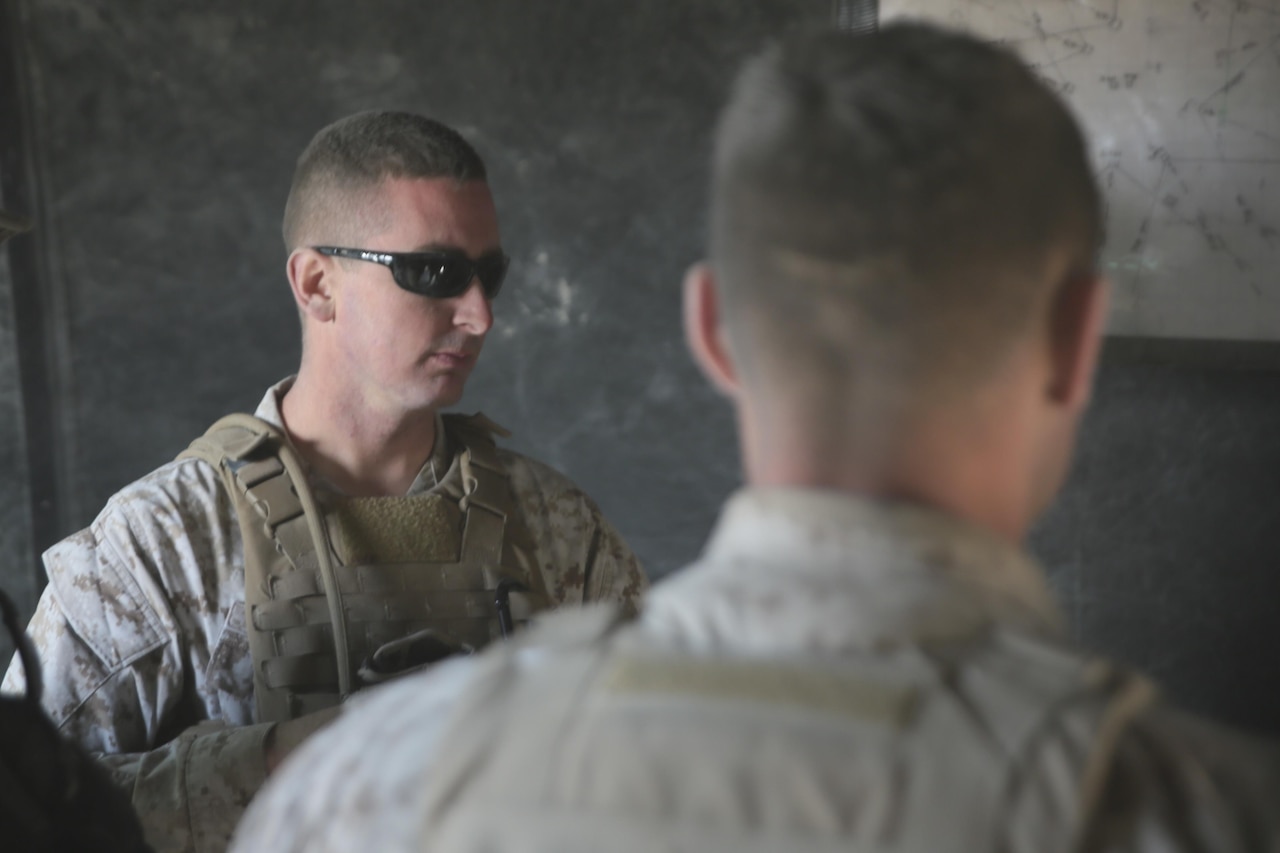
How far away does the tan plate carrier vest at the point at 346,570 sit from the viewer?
4.47 feet

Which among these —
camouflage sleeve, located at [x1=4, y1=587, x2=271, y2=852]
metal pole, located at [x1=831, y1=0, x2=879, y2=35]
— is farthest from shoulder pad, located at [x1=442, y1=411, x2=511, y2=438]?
metal pole, located at [x1=831, y1=0, x2=879, y2=35]

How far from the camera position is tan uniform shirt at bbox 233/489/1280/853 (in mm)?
485

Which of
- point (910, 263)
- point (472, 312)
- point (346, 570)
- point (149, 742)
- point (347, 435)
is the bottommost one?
point (149, 742)

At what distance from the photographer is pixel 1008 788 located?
48 centimetres

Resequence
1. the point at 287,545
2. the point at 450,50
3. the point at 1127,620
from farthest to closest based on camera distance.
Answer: the point at 450,50
the point at 1127,620
the point at 287,545

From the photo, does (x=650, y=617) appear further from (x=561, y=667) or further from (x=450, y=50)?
(x=450, y=50)

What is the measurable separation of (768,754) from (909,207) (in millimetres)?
258

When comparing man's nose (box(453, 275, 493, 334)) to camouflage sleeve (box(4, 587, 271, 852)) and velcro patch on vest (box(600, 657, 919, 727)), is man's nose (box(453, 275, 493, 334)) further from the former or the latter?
velcro patch on vest (box(600, 657, 919, 727))

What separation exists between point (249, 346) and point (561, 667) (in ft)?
6.29

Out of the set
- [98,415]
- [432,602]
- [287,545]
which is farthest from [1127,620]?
[98,415]

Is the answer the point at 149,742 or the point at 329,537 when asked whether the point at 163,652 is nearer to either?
the point at 149,742

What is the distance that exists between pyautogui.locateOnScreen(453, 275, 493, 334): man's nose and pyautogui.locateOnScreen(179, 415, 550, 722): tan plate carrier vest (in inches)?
8.1

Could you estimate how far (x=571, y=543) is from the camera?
5.26ft

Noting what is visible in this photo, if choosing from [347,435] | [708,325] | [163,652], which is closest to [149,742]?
[163,652]
